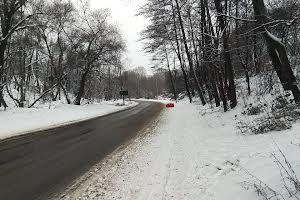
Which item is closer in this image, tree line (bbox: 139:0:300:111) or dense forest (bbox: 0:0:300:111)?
tree line (bbox: 139:0:300:111)

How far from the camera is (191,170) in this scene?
607 centimetres

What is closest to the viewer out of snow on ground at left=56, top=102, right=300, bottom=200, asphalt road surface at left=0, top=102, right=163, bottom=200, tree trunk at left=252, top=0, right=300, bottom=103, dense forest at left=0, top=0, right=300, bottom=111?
snow on ground at left=56, top=102, right=300, bottom=200

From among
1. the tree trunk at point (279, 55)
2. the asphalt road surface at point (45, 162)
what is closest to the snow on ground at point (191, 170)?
the asphalt road surface at point (45, 162)

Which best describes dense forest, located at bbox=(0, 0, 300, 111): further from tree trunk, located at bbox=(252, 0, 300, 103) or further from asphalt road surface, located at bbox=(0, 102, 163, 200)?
asphalt road surface, located at bbox=(0, 102, 163, 200)

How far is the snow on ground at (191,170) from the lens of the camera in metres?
4.65

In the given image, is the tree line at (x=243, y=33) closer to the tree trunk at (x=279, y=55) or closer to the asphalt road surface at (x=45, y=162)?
the tree trunk at (x=279, y=55)

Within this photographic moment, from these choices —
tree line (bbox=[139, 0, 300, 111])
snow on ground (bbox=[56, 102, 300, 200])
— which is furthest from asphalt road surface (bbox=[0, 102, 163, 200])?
tree line (bbox=[139, 0, 300, 111])

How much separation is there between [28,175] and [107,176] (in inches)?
73.9

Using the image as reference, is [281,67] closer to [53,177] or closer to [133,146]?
[133,146]

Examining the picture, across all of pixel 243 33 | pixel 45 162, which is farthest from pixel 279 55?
pixel 45 162

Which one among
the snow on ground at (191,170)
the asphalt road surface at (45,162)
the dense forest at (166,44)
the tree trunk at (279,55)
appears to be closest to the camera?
the snow on ground at (191,170)

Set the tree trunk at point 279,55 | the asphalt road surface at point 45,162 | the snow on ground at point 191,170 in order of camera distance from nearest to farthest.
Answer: the snow on ground at point 191,170 < the asphalt road surface at point 45,162 < the tree trunk at point 279,55

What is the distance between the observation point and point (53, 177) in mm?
5980

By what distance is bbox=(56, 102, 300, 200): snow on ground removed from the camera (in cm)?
465
